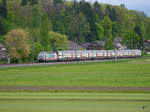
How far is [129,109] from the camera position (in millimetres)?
21234

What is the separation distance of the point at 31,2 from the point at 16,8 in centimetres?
3151

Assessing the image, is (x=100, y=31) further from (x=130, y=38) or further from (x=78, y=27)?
(x=130, y=38)

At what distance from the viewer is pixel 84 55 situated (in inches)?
4040

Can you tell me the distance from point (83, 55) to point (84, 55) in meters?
0.57

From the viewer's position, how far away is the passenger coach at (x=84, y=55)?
295ft

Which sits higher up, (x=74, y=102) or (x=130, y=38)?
(x=130, y=38)

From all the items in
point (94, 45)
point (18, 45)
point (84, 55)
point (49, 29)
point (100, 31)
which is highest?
point (100, 31)

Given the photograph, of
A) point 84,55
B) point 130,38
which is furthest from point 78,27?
point 84,55

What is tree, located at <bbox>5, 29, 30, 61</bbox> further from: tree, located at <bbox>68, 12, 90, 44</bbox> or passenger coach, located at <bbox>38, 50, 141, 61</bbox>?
tree, located at <bbox>68, 12, 90, 44</bbox>

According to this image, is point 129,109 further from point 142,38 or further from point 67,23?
point 142,38

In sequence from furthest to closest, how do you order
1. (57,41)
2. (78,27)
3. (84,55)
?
(78,27)
(57,41)
(84,55)

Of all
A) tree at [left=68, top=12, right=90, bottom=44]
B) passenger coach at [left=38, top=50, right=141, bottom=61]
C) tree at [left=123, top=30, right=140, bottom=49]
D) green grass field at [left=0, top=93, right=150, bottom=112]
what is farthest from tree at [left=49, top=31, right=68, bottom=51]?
green grass field at [left=0, top=93, right=150, bottom=112]

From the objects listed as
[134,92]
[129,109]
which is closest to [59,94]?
[134,92]

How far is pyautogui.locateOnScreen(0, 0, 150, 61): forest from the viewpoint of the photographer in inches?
3861
